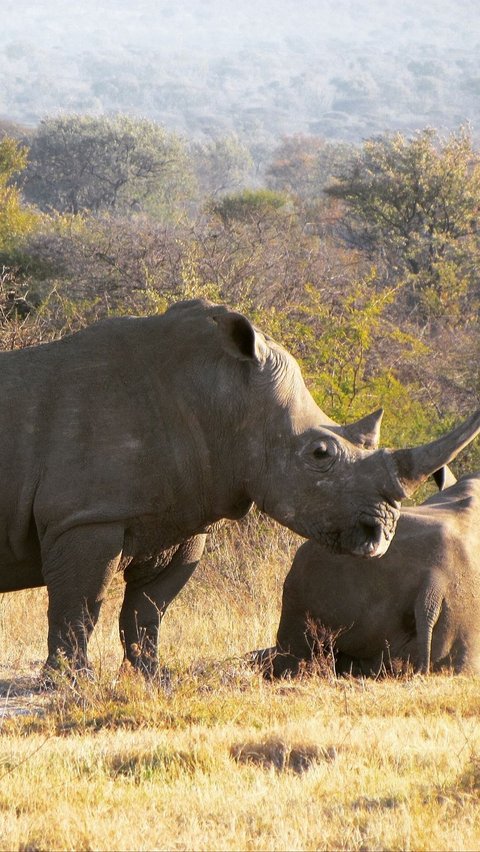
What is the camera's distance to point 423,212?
1467 inches

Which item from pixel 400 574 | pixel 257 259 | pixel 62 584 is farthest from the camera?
pixel 257 259

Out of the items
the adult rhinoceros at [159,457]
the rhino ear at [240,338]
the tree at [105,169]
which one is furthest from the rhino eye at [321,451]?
the tree at [105,169]

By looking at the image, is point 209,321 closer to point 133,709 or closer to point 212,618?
point 133,709

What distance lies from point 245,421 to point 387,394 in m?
8.14

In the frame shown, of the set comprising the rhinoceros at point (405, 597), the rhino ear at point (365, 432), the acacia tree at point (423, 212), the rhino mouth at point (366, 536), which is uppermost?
the rhino ear at point (365, 432)

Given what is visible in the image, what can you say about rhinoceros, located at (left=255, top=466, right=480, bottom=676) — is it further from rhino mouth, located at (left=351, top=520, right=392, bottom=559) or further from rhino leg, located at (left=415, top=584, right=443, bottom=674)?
rhino mouth, located at (left=351, top=520, right=392, bottom=559)

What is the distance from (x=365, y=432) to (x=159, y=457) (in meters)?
1.18

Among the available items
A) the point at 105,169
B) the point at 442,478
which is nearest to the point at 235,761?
the point at 442,478

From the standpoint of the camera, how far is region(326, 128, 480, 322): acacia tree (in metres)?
32.9

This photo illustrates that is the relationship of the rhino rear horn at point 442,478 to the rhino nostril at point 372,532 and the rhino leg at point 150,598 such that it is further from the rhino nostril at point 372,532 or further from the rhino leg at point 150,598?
the rhino leg at point 150,598

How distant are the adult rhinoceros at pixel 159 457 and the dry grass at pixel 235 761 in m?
0.65

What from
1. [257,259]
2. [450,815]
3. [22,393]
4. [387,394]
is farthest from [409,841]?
[257,259]

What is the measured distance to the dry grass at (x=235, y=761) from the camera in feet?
17.1

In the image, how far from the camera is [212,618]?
11133 mm
